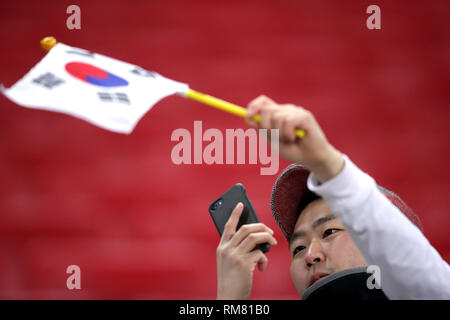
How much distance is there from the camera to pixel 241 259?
72 cm

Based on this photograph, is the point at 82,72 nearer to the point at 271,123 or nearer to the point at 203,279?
the point at 271,123

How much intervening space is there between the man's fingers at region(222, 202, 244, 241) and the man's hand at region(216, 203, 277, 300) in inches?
0.6

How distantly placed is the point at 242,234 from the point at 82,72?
0.25 meters

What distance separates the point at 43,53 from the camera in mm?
1839

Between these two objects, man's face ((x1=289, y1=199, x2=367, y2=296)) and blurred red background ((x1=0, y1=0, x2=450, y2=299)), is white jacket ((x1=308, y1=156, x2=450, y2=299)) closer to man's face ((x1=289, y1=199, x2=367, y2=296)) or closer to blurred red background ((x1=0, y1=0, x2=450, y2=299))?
man's face ((x1=289, y1=199, x2=367, y2=296))

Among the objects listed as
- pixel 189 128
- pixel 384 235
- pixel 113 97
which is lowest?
pixel 384 235

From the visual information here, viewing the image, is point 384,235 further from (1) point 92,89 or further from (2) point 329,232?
(1) point 92,89

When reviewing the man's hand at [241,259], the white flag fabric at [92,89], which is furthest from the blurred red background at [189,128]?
the white flag fabric at [92,89]

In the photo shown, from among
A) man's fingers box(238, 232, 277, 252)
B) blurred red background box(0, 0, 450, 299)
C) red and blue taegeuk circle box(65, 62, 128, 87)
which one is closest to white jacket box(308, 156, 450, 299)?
man's fingers box(238, 232, 277, 252)

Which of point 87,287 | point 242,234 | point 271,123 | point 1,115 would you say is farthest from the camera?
point 1,115

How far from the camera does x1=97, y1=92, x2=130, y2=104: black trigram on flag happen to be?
2.00 feet

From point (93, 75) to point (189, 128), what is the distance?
1113 mm

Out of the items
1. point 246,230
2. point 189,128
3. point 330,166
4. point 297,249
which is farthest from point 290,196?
point 189,128
